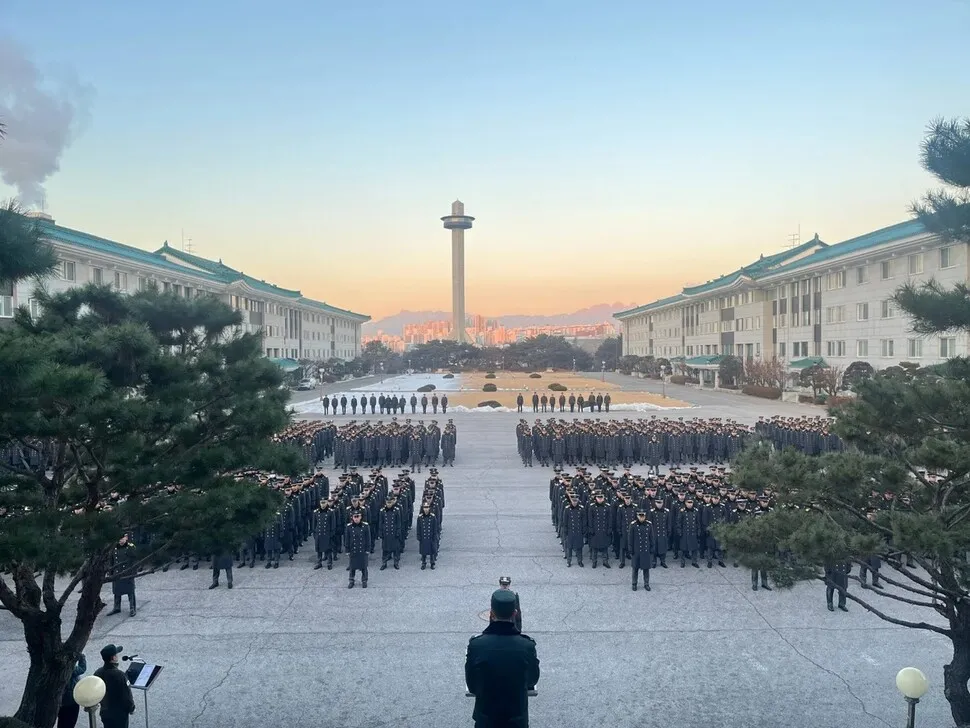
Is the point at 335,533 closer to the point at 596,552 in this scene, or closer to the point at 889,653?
the point at 596,552

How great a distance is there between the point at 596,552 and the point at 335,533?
152 inches

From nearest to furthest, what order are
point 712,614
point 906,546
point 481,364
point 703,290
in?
point 906,546 → point 712,614 → point 703,290 → point 481,364

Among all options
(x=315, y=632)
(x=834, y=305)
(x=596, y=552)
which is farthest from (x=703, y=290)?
(x=315, y=632)

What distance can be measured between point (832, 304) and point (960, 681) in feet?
118

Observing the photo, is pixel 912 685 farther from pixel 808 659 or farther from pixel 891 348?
pixel 891 348

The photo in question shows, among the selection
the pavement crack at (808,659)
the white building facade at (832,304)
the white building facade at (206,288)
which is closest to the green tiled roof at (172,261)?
the white building facade at (206,288)

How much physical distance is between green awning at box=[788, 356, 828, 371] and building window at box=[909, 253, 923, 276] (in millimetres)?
7639

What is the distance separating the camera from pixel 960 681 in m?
5.22

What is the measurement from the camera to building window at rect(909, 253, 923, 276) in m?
29.7

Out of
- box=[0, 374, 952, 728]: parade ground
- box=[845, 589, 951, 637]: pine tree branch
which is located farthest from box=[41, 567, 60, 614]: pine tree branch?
box=[845, 589, 951, 637]: pine tree branch

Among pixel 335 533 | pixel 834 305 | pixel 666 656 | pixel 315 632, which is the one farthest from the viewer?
pixel 834 305

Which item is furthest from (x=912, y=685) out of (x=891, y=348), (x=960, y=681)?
(x=891, y=348)

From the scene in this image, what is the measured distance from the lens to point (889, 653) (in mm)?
6984

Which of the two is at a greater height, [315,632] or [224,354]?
[224,354]
